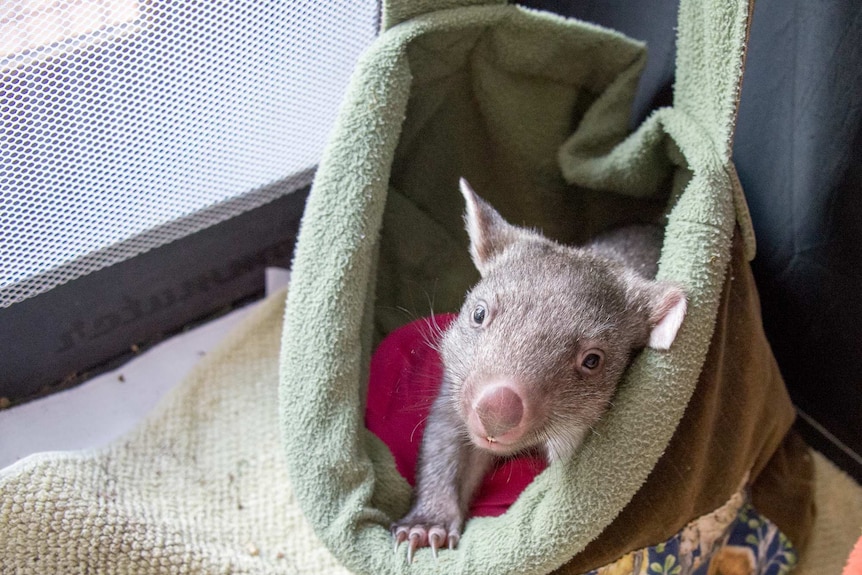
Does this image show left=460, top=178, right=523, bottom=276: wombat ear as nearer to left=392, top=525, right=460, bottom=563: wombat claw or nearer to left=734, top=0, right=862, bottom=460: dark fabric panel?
left=392, top=525, right=460, bottom=563: wombat claw

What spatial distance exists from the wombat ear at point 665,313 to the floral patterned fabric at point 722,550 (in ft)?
1.83

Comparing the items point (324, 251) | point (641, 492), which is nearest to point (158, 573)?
point (324, 251)

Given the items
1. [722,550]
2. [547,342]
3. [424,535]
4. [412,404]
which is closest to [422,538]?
[424,535]

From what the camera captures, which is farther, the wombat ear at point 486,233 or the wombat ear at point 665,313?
the wombat ear at point 486,233

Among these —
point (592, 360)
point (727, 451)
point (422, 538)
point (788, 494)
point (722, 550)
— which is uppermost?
point (592, 360)

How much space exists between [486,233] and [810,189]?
95 centimetres

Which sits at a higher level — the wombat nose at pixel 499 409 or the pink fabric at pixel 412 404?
the wombat nose at pixel 499 409

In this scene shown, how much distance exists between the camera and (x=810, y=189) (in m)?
2.23

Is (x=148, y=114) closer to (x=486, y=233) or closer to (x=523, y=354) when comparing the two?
(x=486, y=233)

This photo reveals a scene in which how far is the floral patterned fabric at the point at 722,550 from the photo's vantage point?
1.98 m

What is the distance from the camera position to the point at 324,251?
2.07m

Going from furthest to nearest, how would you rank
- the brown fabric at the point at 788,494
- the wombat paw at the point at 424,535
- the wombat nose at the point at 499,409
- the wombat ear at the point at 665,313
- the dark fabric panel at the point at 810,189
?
the brown fabric at the point at 788,494 → the dark fabric panel at the point at 810,189 → the wombat paw at the point at 424,535 → the wombat ear at the point at 665,313 → the wombat nose at the point at 499,409

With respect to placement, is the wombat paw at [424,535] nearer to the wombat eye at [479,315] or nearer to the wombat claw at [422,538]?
the wombat claw at [422,538]

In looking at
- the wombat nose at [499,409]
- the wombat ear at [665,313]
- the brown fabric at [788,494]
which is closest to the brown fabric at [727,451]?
the brown fabric at [788,494]
